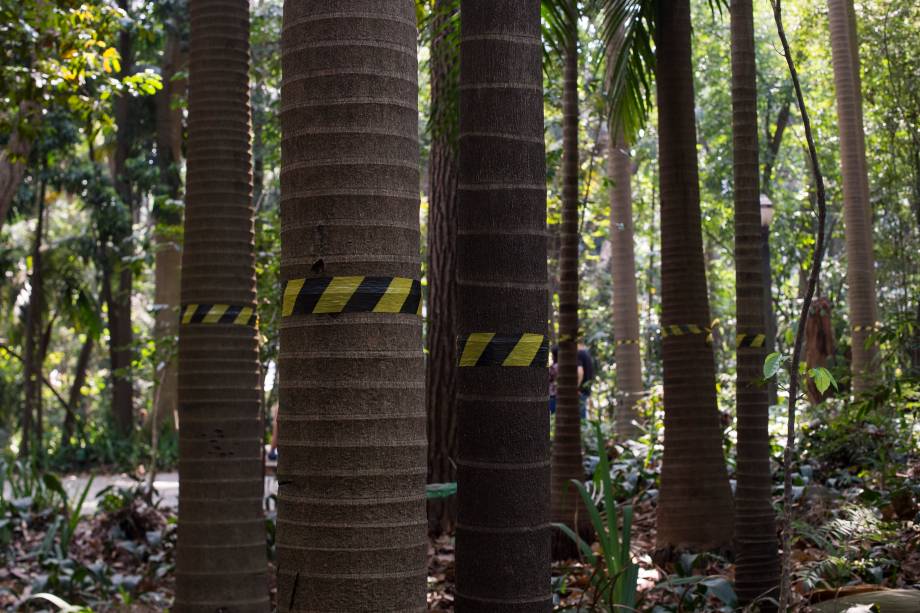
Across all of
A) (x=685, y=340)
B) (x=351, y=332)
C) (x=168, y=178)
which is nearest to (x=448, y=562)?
(x=685, y=340)

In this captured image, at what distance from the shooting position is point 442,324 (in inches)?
376

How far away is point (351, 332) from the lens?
2.98 metres

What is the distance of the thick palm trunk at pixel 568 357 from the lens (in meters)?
8.25

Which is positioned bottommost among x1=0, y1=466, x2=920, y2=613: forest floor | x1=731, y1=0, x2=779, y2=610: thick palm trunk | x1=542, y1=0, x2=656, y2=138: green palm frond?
x1=0, y1=466, x2=920, y2=613: forest floor

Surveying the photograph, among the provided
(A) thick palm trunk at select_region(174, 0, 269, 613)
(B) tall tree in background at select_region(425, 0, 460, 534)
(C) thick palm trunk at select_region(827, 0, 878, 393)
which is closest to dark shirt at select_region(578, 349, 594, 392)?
(C) thick palm trunk at select_region(827, 0, 878, 393)

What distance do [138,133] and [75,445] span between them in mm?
6750

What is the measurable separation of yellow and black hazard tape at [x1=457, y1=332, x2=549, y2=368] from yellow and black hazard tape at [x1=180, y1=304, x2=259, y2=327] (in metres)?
3.09

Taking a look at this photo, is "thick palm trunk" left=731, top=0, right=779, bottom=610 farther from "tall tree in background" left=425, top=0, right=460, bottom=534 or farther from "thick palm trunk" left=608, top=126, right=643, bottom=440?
"thick palm trunk" left=608, top=126, right=643, bottom=440

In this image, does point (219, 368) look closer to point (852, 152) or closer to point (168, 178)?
point (852, 152)

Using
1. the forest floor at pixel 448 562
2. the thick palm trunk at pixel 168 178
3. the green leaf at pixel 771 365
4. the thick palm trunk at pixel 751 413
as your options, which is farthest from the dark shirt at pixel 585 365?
the green leaf at pixel 771 365

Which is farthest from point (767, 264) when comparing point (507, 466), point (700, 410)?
point (507, 466)

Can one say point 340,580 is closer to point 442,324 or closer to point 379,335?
point 379,335

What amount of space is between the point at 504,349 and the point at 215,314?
3210 millimetres

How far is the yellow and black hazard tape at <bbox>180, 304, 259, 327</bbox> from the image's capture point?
646 cm
